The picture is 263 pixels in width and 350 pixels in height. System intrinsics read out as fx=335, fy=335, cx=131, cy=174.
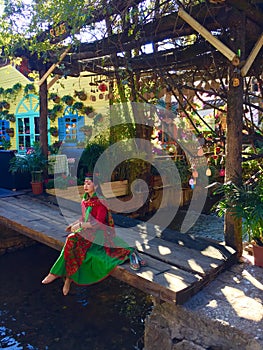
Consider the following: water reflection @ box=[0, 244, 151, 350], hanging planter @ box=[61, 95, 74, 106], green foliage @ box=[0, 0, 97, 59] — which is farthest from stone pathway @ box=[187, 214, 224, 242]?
hanging planter @ box=[61, 95, 74, 106]

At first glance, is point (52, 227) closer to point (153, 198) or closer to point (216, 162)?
point (153, 198)

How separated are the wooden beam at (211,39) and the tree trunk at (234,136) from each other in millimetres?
132

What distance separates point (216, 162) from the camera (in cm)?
769

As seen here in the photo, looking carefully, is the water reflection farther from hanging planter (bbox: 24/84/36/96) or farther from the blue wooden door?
hanging planter (bbox: 24/84/36/96)

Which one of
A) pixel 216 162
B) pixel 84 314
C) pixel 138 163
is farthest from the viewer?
pixel 216 162

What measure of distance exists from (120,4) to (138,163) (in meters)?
3.23

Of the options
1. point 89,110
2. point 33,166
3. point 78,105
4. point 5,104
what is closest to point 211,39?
point 33,166

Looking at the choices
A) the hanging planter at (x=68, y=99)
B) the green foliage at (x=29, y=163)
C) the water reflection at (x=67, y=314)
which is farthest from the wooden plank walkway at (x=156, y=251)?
the hanging planter at (x=68, y=99)

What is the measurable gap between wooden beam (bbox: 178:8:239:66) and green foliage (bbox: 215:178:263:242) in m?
1.23

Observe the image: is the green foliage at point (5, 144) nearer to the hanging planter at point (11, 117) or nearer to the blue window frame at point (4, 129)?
the blue window frame at point (4, 129)

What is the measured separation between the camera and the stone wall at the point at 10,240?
5.79 m

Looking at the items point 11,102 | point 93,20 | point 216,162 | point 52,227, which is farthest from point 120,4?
point 11,102

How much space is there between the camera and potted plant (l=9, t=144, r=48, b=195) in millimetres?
6285

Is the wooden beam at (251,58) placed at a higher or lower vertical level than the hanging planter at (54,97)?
lower
